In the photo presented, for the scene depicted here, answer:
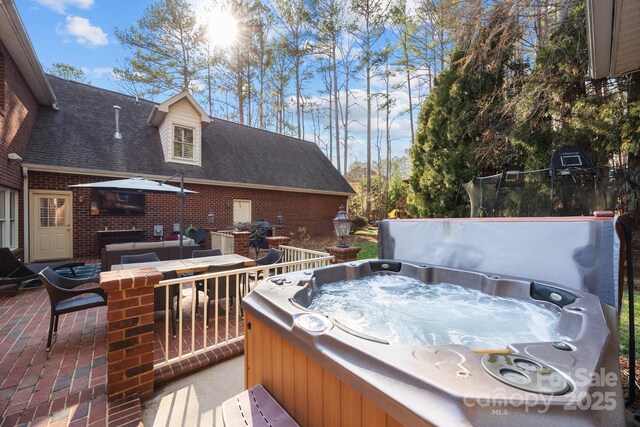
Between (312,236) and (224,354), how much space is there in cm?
1034

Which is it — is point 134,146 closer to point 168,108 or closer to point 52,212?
point 168,108

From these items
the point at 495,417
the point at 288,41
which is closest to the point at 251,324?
the point at 495,417

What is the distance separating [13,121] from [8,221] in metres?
2.28

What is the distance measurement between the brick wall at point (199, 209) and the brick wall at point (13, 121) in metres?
0.78

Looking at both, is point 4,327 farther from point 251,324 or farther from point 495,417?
point 495,417

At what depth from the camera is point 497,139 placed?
7.31m

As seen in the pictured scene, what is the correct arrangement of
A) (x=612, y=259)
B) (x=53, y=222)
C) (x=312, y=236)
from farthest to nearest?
1. (x=312, y=236)
2. (x=53, y=222)
3. (x=612, y=259)

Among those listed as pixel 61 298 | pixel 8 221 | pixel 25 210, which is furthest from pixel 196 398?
pixel 25 210

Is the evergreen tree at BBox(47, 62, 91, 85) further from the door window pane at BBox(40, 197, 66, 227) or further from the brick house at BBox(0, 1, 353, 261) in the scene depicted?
the door window pane at BBox(40, 197, 66, 227)

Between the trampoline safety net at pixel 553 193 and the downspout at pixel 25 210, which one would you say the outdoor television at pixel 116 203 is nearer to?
the downspout at pixel 25 210

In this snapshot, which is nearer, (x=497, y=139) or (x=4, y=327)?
(x=4, y=327)

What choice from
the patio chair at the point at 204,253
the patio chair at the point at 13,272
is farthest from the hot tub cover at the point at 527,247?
the patio chair at the point at 13,272

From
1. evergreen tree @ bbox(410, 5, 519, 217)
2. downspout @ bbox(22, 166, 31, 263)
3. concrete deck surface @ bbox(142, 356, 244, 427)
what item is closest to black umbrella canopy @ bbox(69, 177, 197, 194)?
downspout @ bbox(22, 166, 31, 263)

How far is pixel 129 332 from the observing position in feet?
6.87
